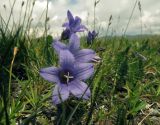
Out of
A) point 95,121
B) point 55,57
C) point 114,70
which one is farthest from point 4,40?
point 95,121

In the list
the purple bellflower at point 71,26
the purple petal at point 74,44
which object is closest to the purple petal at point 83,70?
the purple petal at point 74,44

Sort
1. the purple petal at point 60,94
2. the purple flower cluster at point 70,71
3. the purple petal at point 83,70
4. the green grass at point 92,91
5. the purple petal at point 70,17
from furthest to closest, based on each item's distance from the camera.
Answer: the purple petal at point 70,17 < the green grass at point 92,91 < the purple petal at point 83,70 < the purple flower cluster at point 70,71 < the purple petal at point 60,94

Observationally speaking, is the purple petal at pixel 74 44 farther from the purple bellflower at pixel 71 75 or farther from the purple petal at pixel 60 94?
the purple petal at pixel 60 94

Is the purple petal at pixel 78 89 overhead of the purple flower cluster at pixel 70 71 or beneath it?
beneath

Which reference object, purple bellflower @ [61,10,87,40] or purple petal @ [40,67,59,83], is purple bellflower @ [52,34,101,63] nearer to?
purple petal @ [40,67,59,83]

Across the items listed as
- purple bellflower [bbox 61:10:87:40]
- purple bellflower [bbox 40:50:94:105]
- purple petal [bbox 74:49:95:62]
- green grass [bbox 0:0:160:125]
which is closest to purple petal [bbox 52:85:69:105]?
purple bellflower [bbox 40:50:94:105]

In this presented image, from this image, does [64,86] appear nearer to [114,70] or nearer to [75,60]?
[75,60]

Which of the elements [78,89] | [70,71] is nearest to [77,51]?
[70,71]

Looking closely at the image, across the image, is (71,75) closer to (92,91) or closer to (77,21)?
(92,91)
